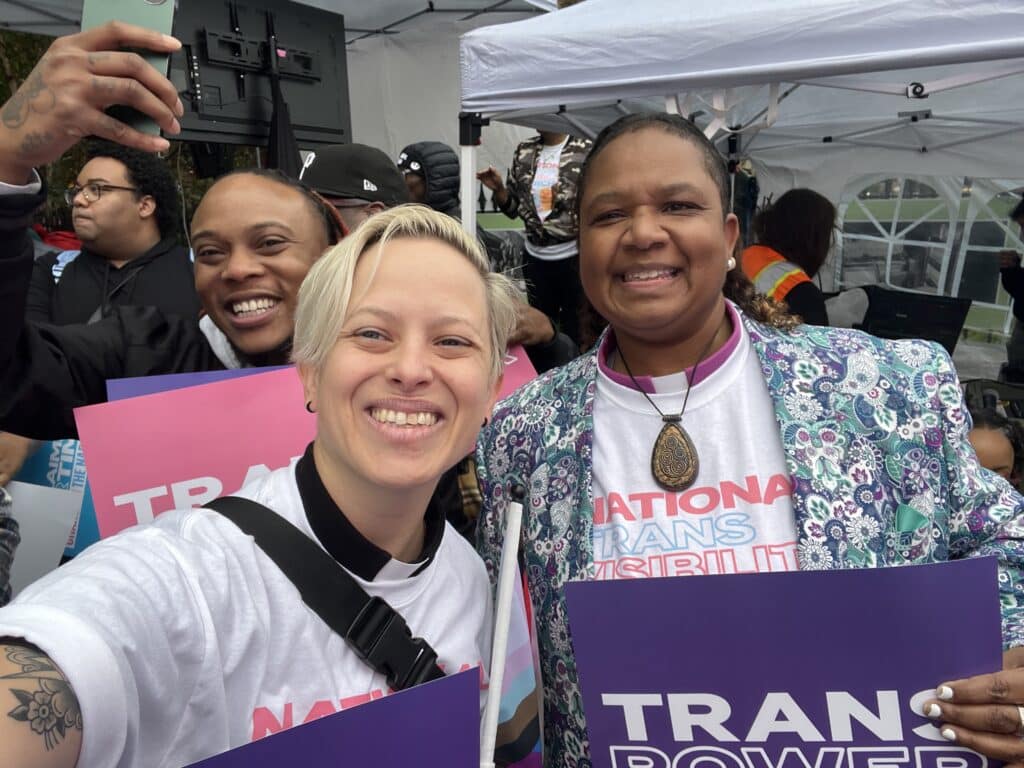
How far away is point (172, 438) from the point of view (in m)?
1.67

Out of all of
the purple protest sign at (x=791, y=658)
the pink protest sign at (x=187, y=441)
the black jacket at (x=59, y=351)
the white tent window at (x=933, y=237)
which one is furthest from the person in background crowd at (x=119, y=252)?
the white tent window at (x=933, y=237)

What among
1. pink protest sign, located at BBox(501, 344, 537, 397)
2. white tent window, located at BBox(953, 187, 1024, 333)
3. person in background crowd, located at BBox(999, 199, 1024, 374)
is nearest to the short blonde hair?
pink protest sign, located at BBox(501, 344, 537, 397)

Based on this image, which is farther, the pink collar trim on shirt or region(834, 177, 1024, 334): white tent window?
region(834, 177, 1024, 334): white tent window

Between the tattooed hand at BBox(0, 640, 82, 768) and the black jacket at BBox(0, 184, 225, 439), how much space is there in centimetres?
77

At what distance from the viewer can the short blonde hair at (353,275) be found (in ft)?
4.17

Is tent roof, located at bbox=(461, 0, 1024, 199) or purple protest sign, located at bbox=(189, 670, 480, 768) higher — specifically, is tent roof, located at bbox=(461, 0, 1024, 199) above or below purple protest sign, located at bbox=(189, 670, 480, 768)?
above

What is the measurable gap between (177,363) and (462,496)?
765 millimetres

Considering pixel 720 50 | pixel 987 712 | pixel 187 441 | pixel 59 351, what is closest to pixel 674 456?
pixel 987 712

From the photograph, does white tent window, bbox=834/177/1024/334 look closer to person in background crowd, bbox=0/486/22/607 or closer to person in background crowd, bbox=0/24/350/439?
person in background crowd, bbox=0/24/350/439

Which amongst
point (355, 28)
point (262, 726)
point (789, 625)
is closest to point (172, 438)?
point (262, 726)

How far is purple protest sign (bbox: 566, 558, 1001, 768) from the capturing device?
119 cm

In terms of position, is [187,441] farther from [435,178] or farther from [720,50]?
[435,178]

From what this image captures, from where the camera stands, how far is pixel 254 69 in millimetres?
3852

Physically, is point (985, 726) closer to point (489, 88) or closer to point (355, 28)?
point (489, 88)
